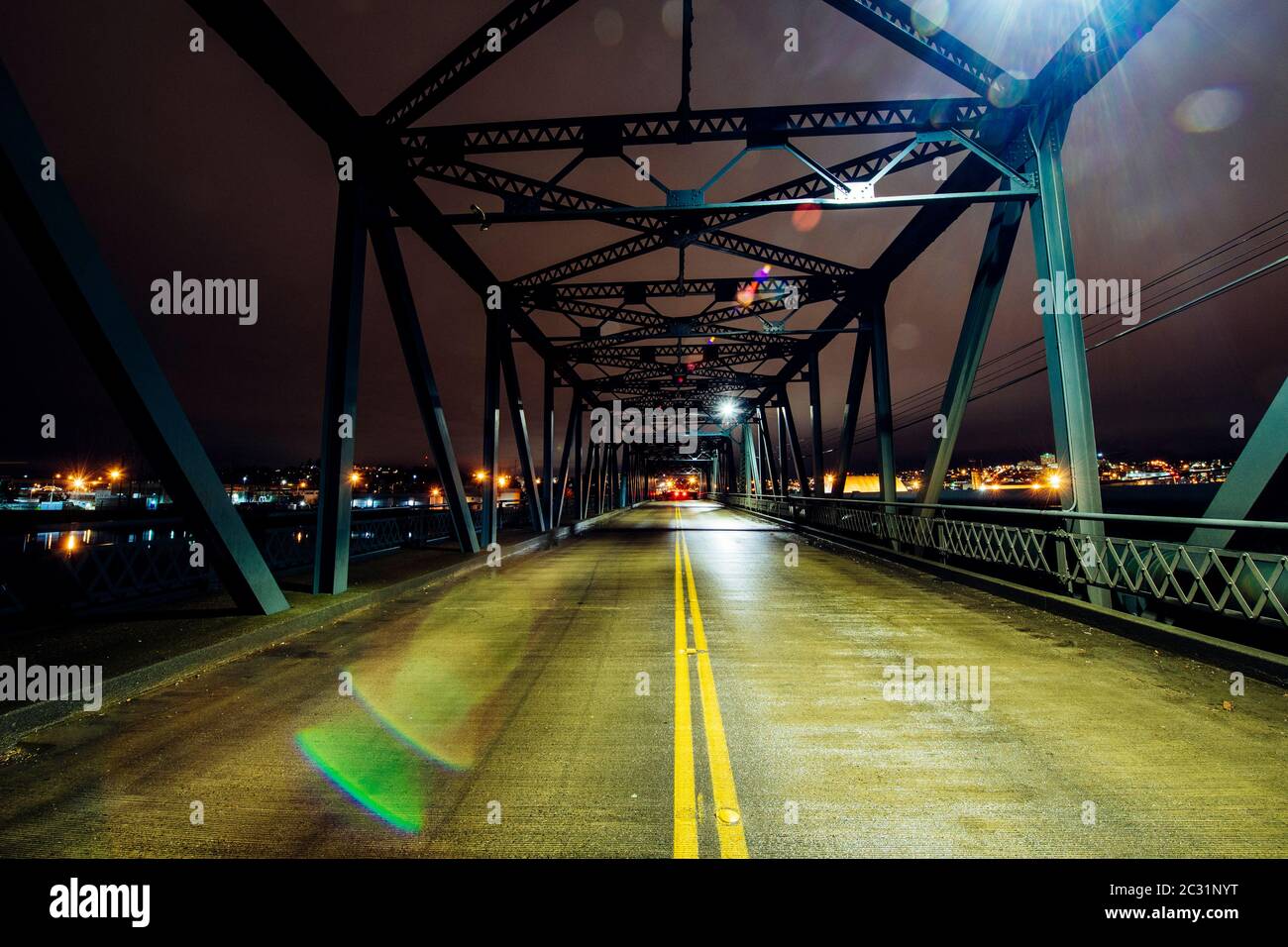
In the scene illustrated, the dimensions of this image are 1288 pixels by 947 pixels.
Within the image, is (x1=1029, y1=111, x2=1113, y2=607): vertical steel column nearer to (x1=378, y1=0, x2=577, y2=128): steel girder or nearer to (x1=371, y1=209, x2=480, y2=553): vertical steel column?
(x1=378, y1=0, x2=577, y2=128): steel girder

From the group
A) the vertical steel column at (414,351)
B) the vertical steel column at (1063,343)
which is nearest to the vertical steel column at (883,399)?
the vertical steel column at (1063,343)

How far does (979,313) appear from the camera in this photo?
36.3 feet

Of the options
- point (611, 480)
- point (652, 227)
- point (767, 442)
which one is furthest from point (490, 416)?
point (611, 480)

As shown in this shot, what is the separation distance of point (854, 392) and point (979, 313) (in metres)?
8.74

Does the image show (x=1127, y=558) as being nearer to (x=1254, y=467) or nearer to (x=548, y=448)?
(x=1254, y=467)

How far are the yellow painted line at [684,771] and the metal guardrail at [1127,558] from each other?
4785mm

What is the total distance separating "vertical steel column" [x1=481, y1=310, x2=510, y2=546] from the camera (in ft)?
53.7

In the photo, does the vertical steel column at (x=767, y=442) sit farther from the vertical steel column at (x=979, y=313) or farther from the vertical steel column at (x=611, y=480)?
the vertical steel column at (x=979, y=313)

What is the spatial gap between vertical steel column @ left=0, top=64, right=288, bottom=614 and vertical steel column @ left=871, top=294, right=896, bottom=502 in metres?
15.5

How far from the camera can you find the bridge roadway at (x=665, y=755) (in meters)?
2.81

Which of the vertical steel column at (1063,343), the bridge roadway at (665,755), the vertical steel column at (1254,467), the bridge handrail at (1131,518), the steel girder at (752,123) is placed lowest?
the bridge roadway at (665,755)
